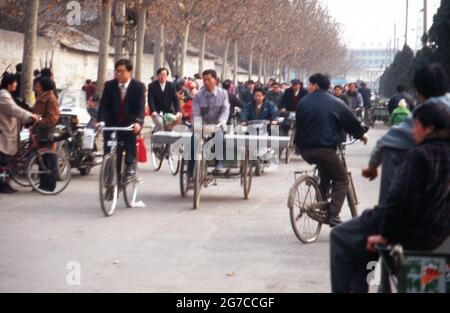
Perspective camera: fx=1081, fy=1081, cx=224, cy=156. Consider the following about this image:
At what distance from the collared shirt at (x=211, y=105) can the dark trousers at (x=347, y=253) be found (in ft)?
26.5

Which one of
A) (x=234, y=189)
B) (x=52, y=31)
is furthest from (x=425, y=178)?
(x=52, y=31)

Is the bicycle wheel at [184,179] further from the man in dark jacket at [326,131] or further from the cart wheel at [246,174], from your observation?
the man in dark jacket at [326,131]

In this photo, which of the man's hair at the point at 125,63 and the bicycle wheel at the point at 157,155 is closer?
the man's hair at the point at 125,63

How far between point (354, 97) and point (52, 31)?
1389cm

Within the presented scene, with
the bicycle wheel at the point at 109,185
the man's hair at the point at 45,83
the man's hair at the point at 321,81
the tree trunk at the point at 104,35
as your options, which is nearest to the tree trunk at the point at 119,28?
the tree trunk at the point at 104,35

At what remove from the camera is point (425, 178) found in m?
5.72

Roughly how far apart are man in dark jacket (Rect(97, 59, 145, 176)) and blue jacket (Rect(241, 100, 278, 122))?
4987mm

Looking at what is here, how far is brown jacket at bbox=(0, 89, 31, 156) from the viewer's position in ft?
46.9

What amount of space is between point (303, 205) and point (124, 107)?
11.1 feet

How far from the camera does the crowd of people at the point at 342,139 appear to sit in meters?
5.75

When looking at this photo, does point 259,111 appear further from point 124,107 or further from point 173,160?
point 124,107

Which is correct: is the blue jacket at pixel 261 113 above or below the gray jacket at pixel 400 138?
above

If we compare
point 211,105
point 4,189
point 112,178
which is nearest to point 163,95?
point 211,105
